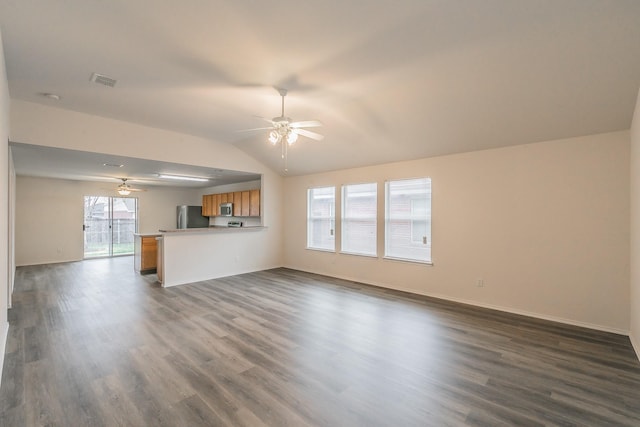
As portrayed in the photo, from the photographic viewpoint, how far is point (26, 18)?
220cm

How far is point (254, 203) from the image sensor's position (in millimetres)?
7355

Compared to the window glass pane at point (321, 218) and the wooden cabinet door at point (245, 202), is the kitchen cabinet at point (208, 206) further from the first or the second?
the window glass pane at point (321, 218)

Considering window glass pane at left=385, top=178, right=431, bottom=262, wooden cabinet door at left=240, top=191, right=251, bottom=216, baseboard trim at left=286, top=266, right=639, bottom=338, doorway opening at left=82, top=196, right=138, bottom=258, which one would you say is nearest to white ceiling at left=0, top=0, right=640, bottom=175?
window glass pane at left=385, top=178, right=431, bottom=262

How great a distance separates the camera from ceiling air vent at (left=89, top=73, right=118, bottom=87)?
10.2ft

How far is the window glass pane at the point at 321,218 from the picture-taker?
21.5 ft

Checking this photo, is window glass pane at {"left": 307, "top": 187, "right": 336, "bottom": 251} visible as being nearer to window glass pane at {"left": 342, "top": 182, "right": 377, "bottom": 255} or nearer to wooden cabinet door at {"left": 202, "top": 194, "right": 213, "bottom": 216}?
window glass pane at {"left": 342, "top": 182, "right": 377, "bottom": 255}

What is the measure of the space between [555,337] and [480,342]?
0.96m

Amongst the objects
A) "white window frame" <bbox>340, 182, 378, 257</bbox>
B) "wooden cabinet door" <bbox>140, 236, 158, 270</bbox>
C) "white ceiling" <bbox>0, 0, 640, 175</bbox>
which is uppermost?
"white ceiling" <bbox>0, 0, 640, 175</bbox>

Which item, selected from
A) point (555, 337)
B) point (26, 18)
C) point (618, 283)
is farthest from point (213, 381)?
point (618, 283)

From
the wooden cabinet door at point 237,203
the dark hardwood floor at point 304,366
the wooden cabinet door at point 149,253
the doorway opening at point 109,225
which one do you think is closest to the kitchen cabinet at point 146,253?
the wooden cabinet door at point 149,253

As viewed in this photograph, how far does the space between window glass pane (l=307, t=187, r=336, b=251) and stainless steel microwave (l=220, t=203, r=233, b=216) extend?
2.63m

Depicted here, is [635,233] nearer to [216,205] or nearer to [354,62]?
[354,62]

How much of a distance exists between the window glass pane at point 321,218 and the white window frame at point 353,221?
28 centimetres

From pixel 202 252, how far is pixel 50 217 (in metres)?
5.66
